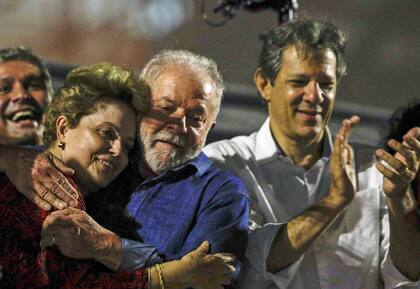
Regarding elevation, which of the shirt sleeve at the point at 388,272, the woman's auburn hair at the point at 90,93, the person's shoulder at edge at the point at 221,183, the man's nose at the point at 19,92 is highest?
the woman's auburn hair at the point at 90,93

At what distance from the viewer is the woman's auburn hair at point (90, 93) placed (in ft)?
4.44

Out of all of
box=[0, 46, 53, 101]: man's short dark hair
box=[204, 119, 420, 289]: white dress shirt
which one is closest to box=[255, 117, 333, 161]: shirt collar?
box=[204, 119, 420, 289]: white dress shirt

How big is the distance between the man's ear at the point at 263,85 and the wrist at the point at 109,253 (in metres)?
0.50

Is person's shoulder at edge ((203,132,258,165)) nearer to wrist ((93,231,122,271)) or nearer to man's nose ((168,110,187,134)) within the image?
man's nose ((168,110,187,134))

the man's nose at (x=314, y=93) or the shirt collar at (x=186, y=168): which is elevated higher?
the man's nose at (x=314, y=93)

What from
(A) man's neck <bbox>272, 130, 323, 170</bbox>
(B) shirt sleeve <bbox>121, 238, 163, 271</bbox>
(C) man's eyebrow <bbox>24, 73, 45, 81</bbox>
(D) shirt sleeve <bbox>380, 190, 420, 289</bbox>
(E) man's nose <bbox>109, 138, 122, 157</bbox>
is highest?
(E) man's nose <bbox>109, 138, 122, 157</bbox>

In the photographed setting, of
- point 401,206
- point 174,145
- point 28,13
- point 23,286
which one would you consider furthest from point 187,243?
point 28,13

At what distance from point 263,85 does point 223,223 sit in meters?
0.40

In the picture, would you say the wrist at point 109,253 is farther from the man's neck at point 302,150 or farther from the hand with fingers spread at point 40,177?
the man's neck at point 302,150

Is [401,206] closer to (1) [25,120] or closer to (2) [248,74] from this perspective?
(1) [25,120]

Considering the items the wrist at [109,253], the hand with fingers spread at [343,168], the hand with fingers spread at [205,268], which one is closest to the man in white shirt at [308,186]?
the hand with fingers spread at [343,168]

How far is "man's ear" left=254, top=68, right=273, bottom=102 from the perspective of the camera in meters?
1.66

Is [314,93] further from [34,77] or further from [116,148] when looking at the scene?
[34,77]

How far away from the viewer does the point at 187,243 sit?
1356 mm
